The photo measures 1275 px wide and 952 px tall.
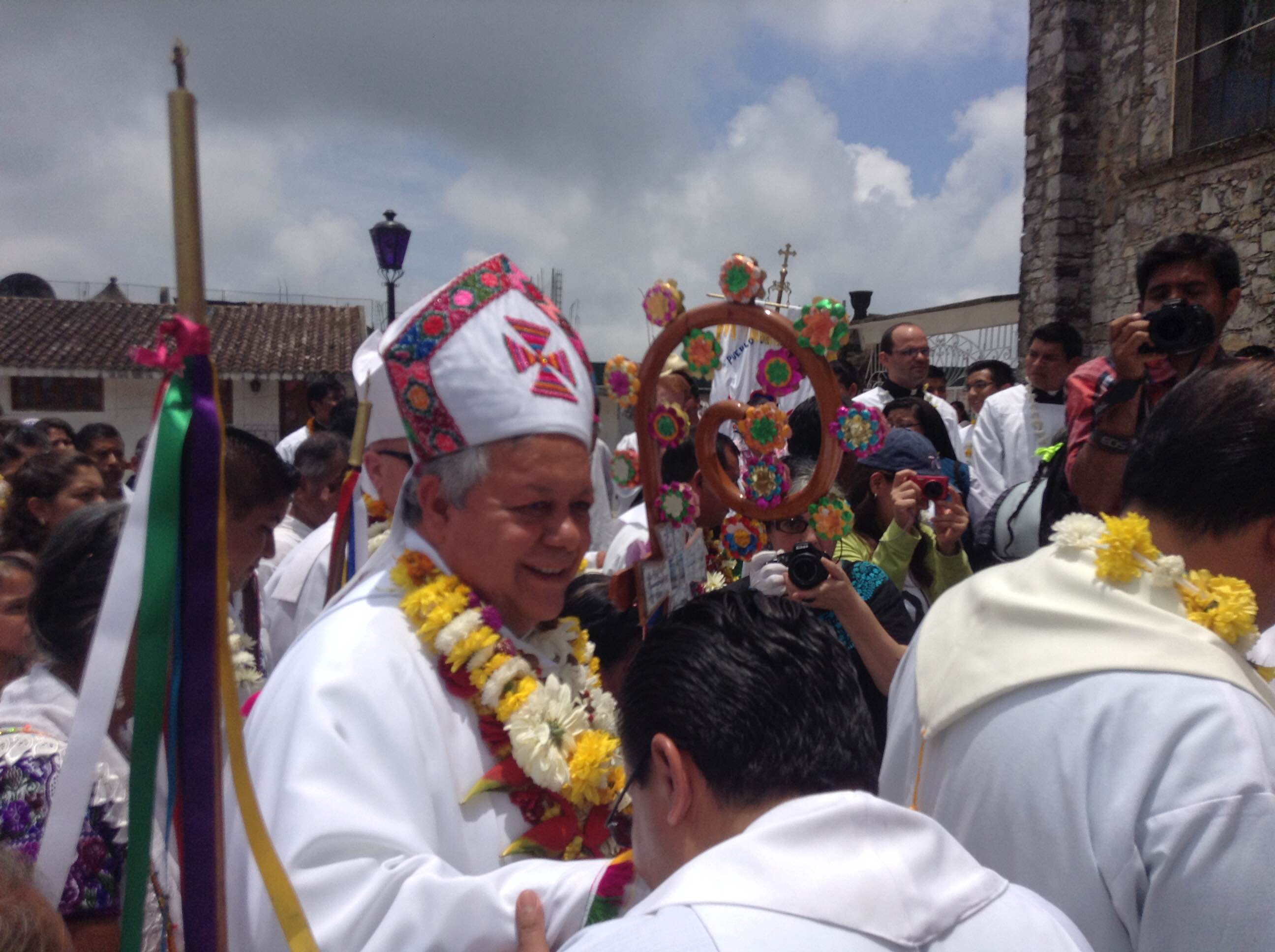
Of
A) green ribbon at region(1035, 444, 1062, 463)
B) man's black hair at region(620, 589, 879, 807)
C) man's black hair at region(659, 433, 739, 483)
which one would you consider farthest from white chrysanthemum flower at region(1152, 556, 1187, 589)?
green ribbon at region(1035, 444, 1062, 463)

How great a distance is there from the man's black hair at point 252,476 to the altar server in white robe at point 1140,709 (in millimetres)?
2212

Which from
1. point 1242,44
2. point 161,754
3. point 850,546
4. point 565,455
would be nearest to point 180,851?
point 161,754

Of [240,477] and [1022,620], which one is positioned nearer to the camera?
[1022,620]

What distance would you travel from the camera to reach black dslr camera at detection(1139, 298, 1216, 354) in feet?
9.50

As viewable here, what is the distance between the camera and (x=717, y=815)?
132 cm

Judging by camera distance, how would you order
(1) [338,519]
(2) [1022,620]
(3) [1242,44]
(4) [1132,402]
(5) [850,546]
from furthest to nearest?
(3) [1242,44] < (5) [850,546] < (1) [338,519] < (4) [1132,402] < (2) [1022,620]

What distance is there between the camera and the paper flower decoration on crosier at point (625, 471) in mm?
3037

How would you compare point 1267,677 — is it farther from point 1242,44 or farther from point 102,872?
point 1242,44

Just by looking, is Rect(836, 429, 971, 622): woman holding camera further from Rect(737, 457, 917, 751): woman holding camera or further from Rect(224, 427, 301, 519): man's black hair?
Rect(224, 427, 301, 519): man's black hair

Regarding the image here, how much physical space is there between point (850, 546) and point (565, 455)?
73.1 inches

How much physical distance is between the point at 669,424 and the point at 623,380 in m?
0.23

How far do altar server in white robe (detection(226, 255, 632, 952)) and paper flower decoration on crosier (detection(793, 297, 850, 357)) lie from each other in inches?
30.9

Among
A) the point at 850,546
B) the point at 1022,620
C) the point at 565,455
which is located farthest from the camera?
the point at 850,546

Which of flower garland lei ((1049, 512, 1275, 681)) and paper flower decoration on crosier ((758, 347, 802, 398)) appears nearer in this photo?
flower garland lei ((1049, 512, 1275, 681))
